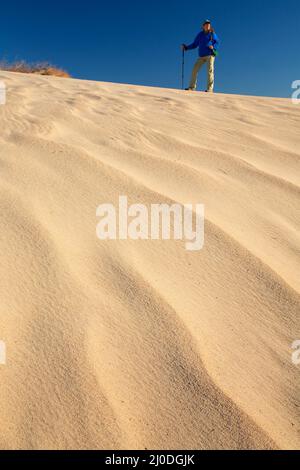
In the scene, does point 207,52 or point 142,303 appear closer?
point 142,303

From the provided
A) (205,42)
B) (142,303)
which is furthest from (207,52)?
(142,303)

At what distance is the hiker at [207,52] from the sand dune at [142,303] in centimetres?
506

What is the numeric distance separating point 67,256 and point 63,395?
18.2 inches

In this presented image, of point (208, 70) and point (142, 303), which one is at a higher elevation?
point (208, 70)

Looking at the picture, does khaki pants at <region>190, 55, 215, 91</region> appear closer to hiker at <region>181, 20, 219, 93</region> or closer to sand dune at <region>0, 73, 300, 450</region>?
hiker at <region>181, 20, 219, 93</region>

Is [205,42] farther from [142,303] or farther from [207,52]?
[142,303]

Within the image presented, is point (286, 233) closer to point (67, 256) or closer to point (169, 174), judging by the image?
point (169, 174)

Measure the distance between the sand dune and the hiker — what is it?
16.6ft

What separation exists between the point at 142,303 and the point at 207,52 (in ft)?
21.5

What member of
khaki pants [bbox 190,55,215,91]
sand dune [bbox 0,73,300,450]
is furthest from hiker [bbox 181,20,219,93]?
Answer: sand dune [bbox 0,73,300,450]

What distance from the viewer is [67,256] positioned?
3.87 ft

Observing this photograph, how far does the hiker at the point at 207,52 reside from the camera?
21.2 ft

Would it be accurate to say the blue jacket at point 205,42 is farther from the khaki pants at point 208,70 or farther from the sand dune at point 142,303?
the sand dune at point 142,303

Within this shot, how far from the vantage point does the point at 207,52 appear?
6.57m
